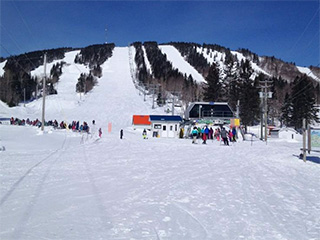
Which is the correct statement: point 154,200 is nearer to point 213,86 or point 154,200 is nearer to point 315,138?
point 315,138

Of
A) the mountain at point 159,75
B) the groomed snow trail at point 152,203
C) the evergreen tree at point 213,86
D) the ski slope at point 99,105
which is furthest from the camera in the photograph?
the mountain at point 159,75

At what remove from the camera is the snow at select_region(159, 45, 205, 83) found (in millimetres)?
129538

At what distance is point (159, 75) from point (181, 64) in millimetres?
50482

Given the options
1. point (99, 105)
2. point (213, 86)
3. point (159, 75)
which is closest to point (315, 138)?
point (213, 86)

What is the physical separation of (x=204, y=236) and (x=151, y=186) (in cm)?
262

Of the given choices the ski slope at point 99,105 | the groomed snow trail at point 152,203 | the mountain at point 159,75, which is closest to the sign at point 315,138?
the groomed snow trail at point 152,203

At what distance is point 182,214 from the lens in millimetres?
4223

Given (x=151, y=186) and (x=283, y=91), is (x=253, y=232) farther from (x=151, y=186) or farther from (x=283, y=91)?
(x=283, y=91)

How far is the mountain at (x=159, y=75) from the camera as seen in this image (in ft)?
167

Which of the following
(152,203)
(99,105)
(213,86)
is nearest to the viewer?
(152,203)

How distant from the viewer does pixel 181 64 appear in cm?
15175

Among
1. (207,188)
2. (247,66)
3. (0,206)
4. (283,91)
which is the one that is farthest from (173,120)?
(283,91)

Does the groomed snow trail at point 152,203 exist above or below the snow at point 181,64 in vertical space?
below

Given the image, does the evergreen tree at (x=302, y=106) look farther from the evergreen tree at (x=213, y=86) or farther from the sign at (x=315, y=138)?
the sign at (x=315, y=138)
